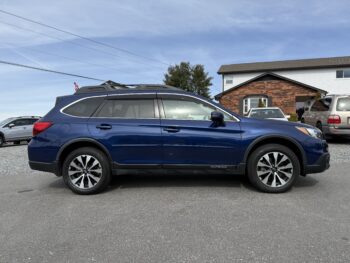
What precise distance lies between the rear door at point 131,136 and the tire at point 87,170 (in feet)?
0.75

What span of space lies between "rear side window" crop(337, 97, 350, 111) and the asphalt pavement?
18.0 feet

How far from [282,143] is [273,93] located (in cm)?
2405

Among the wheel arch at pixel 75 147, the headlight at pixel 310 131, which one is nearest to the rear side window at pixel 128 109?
the wheel arch at pixel 75 147

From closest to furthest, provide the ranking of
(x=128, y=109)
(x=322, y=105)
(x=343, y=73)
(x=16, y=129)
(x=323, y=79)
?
1. (x=128, y=109)
2. (x=322, y=105)
3. (x=16, y=129)
4. (x=343, y=73)
5. (x=323, y=79)

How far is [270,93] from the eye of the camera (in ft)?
91.1

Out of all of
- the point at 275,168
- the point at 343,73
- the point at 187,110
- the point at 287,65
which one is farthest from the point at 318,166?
the point at 287,65

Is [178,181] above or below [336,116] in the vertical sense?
below

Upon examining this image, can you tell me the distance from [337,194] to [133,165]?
3.36 metres

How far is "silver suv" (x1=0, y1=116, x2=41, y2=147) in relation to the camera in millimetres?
17052

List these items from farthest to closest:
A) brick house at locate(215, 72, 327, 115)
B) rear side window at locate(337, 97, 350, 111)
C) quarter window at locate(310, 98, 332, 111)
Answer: brick house at locate(215, 72, 327, 115) → quarter window at locate(310, 98, 332, 111) → rear side window at locate(337, 97, 350, 111)

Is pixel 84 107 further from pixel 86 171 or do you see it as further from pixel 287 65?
pixel 287 65

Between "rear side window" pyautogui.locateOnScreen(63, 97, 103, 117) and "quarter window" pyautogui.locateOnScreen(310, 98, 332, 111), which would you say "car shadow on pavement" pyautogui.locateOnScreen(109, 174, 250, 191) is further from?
"quarter window" pyautogui.locateOnScreen(310, 98, 332, 111)

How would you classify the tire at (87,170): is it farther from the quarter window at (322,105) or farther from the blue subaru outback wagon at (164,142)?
the quarter window at (322,105)

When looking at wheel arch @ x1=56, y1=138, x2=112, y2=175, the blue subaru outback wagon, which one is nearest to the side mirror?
the blue subaru outback wagon
